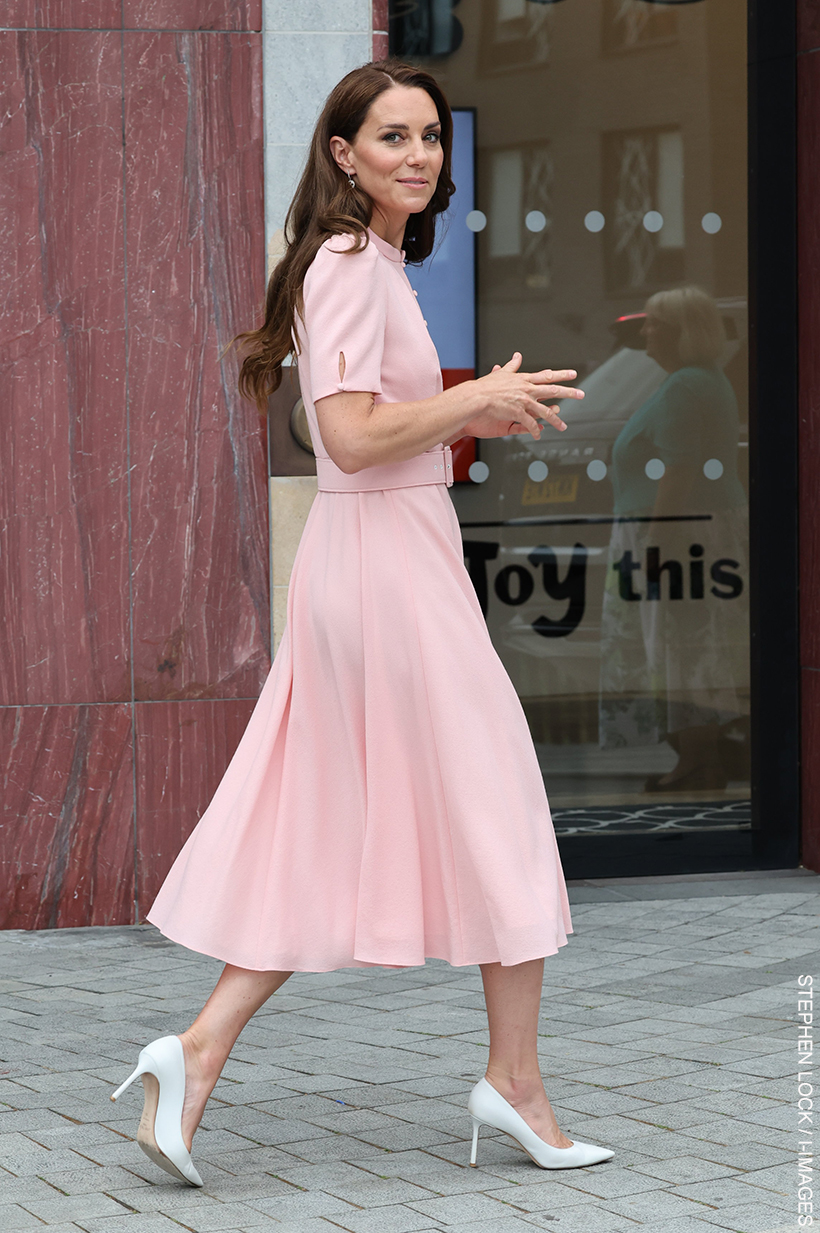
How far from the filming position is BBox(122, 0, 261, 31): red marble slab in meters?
5.59

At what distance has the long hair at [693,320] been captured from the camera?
6848mm

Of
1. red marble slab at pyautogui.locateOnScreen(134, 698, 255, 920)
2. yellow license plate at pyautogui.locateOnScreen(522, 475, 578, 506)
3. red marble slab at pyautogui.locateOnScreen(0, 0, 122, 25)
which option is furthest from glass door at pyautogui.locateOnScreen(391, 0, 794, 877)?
red marble slab at pyautogui.locateOnScreen(134, 698, 255, 920)

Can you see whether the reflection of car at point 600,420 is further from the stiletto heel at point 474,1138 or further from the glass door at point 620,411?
the stiletto heel at point 474,1138

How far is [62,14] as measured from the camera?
18.3 ft

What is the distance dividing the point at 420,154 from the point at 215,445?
256cm

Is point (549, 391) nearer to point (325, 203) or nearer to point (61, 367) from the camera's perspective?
point (325, 203)

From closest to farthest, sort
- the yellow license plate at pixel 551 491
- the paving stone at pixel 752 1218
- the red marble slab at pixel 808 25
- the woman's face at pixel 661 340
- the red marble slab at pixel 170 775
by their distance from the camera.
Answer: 1. the paving stone at pixel 752 1218
2. the red marble slab at pixel 170 775
3. the red marble slab at pixel 808 25
4. the yellow license plate at pixel 551 491
5. the woman's face at pixel 661 340

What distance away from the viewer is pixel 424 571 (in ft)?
10.6

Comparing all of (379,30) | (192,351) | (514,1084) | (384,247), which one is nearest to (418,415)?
(384,247)

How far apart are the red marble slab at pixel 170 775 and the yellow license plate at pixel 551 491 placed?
170 cm

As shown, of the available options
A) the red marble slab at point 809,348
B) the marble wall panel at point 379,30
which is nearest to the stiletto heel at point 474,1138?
the red marble slab at point 809,348

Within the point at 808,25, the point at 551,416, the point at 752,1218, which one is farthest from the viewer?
the point at 808,25

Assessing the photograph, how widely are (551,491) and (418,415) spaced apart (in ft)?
12.4

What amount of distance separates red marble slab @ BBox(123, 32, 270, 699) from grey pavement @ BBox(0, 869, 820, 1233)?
109 centimetres
